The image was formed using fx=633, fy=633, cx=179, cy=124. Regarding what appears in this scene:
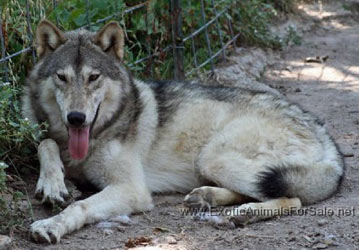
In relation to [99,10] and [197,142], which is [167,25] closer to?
[99,10]

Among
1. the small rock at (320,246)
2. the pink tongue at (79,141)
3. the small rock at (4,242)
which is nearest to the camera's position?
the small rock at (4,242)

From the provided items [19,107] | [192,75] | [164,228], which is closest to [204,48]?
[192,75]

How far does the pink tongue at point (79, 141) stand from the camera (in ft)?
13.2

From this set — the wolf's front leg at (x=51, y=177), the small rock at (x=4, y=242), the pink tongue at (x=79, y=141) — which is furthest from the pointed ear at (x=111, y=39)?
the small rock at (x=4, y=242)

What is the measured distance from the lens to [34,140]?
4293 mm

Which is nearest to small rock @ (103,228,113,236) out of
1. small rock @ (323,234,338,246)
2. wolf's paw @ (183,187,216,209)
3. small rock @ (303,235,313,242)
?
wolf's paw @ (183,187,216,209)

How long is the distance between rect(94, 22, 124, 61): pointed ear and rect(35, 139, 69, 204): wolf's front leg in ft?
2.51

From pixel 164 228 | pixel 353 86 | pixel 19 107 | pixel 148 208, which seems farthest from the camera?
pixel 353 86

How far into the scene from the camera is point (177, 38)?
659cm

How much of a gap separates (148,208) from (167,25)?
293 centimetres

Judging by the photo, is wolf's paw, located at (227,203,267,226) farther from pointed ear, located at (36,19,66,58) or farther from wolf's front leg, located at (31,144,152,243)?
pointed ear, located at (36,19,66,58)

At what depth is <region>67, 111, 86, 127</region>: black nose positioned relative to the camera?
12.6 feet

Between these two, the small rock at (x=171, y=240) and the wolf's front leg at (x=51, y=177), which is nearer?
the small rock at (x=171, y=240)

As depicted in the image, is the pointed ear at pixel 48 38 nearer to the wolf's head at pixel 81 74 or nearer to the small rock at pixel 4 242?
the wolf's head at pixel 81 74
